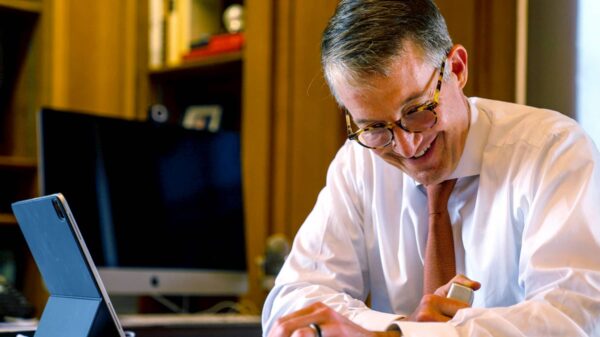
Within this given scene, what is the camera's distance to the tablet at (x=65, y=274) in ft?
4.05

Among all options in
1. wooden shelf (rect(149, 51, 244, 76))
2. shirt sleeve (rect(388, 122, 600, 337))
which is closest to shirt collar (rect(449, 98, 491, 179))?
shirt sleeve (rect(388, 122, 600, 337))

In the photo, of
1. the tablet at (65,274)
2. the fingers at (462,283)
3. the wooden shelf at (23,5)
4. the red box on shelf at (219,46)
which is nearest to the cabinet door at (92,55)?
the wooden shelf at (23,5)

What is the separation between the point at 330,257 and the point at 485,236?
30 centimetres

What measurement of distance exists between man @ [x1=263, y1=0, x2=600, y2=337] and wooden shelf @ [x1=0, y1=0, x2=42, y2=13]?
6.81ft

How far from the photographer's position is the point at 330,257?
171cm

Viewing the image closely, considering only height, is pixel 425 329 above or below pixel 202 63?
below

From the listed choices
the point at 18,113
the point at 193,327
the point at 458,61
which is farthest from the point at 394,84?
the point at 18,113

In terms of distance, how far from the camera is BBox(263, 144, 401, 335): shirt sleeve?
163 centimetres

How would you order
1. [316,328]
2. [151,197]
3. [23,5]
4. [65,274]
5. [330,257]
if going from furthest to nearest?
[23,5] < [151,197] < [330,257] < [65,274] < [316,328]

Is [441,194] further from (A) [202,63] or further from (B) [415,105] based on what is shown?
(A) [202,63]

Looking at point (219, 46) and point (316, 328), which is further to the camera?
point (219, 46)

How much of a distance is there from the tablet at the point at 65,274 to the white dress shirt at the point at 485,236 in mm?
400

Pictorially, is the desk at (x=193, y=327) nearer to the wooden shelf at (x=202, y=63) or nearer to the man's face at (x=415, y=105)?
the man's face at (x=415, y=105)

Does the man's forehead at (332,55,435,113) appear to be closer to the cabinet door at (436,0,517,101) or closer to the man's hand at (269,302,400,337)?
the man's hand at (269,302,400,337)
